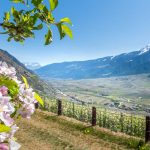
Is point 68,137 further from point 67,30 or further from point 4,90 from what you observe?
point 4,90

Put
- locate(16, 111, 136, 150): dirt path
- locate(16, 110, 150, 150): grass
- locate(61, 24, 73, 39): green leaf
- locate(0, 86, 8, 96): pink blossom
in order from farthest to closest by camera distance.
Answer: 1. locate(16, 110, 150, 150): grass
2. locate(16, 111, 136, 150): dirt path
3. locate(61, 24, 73, 39): green leaf
4. locate(0, 86, 8, 96): pink blossom

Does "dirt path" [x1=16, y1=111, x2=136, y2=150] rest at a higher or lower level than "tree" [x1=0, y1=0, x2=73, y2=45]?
lower

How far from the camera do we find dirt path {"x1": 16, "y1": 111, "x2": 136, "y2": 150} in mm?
18455

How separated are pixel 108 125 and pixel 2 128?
28.9 metres

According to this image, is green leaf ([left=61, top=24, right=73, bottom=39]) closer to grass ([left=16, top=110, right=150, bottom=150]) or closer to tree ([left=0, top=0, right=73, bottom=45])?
tree ([left=0, top=0, right=73, bottom=45])

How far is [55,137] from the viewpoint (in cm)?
1997

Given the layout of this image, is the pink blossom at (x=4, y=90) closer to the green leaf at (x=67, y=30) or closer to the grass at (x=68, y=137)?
the green leaf at (x=67, y=30)

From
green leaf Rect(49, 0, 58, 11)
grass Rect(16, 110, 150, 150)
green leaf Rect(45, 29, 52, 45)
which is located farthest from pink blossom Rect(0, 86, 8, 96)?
grass Rect(16, 110, 150, 150)

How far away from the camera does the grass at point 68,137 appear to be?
18.7 m

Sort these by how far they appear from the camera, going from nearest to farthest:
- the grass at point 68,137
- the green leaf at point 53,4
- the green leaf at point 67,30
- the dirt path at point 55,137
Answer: the green leaf at point 53,4
the green leaf at point 67,30
the dirt path at point 55,137
the grass at point 68,137

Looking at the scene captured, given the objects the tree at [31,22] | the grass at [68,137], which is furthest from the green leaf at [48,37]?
the grass at [68,137]

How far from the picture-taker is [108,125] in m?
30.0

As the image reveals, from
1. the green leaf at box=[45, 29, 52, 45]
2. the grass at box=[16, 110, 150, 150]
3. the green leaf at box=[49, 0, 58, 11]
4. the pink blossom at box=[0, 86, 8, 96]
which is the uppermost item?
the green leaf at box=[49, 0, 58, 11]

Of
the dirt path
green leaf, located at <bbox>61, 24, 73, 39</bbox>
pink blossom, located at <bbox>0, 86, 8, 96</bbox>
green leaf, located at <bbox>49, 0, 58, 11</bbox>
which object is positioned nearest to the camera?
pink blossom, located at <bbox>0, 86, 8, 96</bbox>
